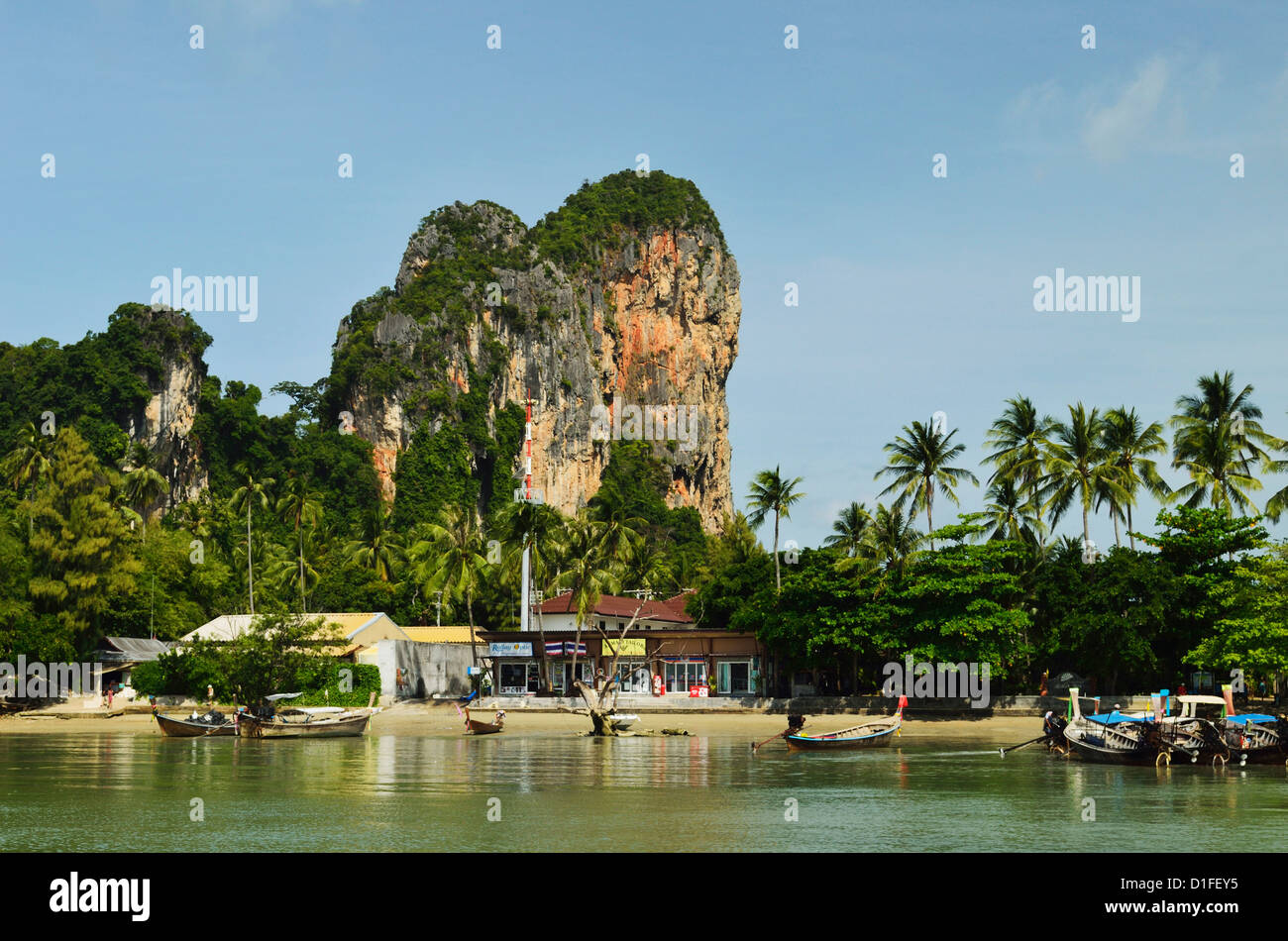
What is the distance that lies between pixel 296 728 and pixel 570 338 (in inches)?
4558

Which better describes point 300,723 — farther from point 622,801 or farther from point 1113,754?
point 1113,754

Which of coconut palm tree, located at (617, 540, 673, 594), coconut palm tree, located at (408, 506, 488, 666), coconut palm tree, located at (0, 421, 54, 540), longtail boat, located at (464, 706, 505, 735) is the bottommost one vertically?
longtail boat, located at (464, 706, 505, 735)

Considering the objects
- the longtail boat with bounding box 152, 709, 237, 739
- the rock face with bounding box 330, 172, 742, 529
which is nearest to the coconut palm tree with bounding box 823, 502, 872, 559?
the longtail boat with bounding box 152, 709, 237, 739

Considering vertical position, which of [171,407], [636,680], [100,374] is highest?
[100,374]

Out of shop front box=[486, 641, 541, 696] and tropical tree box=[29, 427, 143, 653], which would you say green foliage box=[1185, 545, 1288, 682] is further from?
tropical tree box=[29, 427, 143, 653]

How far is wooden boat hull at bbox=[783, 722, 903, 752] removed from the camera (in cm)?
4428

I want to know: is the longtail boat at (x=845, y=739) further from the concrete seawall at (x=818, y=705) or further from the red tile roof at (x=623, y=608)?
the red tile roof at (x=623, y=608)

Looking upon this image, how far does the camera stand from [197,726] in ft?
173

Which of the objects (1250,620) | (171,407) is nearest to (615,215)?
(171,407)

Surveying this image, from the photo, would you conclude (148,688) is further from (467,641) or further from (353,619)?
(467,641)

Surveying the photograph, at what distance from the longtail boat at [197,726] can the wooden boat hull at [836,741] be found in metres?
25.0

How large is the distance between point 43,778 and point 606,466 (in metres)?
135

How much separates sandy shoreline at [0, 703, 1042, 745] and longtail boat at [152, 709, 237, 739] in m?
2.46

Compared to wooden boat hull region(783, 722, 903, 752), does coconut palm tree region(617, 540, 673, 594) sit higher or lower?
higher
